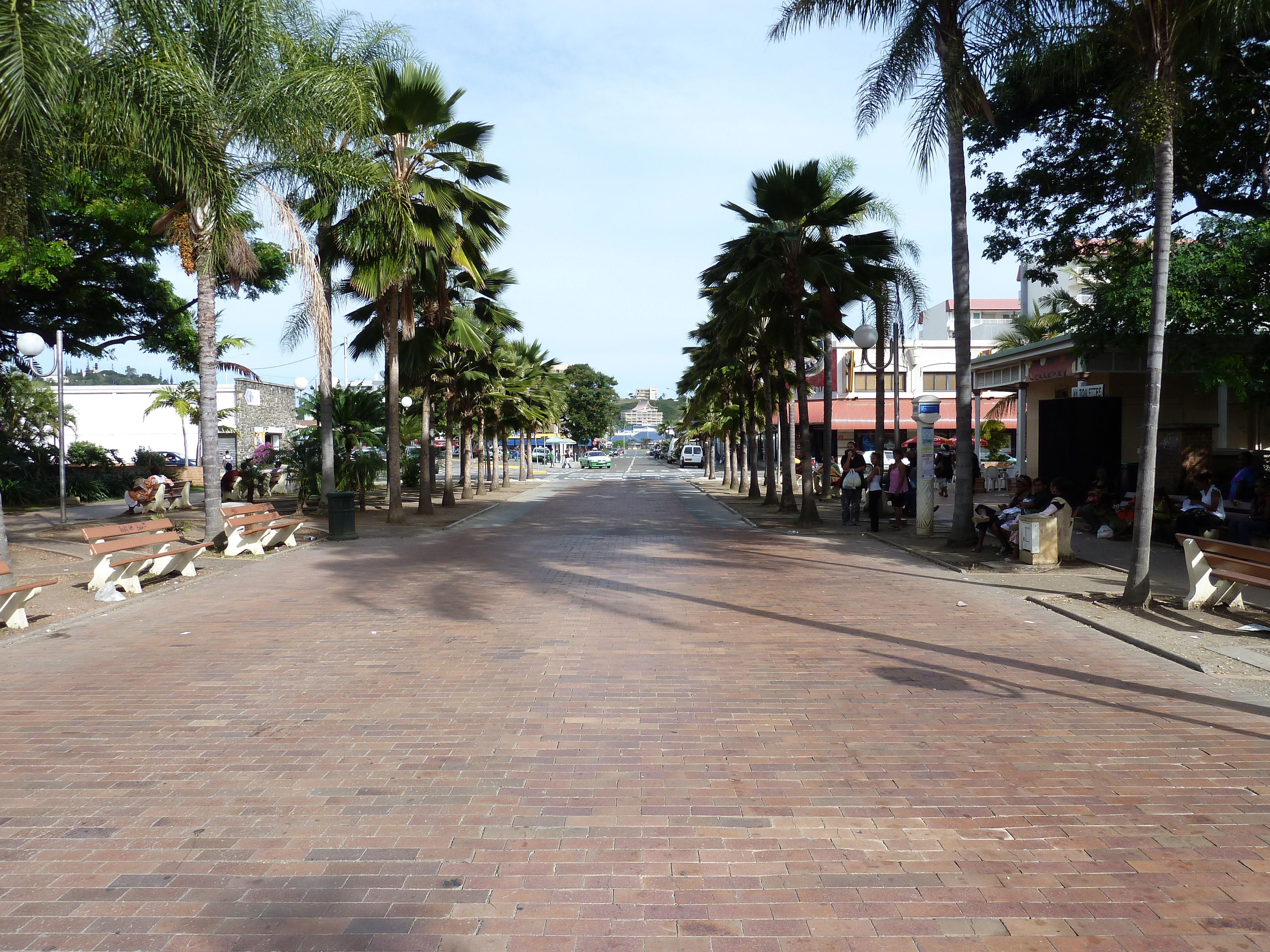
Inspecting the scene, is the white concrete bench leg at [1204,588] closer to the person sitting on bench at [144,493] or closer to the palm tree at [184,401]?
the person sitting on bench at [144,493]

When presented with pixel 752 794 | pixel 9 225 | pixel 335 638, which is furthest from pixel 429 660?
pixel 9 225

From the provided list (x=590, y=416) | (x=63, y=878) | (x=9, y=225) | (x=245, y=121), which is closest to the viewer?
(x=63, y=878)

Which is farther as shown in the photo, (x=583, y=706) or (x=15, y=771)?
(x=583, y=706)

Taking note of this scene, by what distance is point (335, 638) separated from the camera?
29.0 feet

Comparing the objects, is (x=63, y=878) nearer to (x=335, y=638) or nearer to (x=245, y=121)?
(x=335, y=638)

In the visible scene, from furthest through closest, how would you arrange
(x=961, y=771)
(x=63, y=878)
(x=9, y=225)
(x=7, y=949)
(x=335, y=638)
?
(x=9, y=225) → (x=335, y=638) → (x=961, y=771) → (x=63, y=878) → (x=7, y=949)

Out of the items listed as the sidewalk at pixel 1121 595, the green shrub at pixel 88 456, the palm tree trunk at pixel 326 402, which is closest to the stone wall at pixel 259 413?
the green shrub at pixel 88 456

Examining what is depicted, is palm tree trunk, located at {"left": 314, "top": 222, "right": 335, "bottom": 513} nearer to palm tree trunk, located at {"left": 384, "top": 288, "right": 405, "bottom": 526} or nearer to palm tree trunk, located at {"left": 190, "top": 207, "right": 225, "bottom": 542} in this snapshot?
palm tree trunk, located at {"left": 384, "top": 288, "right": 405, "bottom": 526}

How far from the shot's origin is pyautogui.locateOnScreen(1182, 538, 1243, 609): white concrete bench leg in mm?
9797

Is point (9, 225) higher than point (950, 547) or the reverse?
higher

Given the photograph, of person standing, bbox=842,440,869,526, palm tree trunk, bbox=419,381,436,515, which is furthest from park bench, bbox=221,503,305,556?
person standing, bbox=842,440,869,526

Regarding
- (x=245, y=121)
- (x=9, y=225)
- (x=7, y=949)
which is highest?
(x=245, y=121)

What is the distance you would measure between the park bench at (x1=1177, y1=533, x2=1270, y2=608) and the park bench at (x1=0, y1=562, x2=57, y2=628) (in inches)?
469

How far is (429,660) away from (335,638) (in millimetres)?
1463
